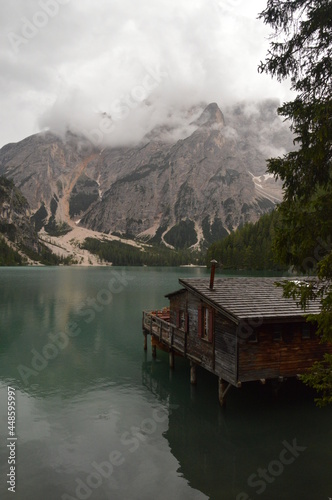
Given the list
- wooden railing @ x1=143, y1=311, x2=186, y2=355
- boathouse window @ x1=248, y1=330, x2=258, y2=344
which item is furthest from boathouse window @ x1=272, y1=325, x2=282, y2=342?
wooden railing @ x1=143, y1=311, x2=186, y2=355

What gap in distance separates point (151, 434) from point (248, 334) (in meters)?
7.51

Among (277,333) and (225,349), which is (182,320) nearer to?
(225,349)

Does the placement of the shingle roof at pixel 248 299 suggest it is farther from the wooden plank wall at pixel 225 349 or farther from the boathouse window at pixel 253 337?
the boathouse window at pixel 253 337

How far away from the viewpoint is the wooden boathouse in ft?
67.3

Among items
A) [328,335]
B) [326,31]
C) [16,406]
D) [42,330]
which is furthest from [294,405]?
[42,330]

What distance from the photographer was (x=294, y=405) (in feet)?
73.3

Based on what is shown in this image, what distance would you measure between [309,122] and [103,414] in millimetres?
19429

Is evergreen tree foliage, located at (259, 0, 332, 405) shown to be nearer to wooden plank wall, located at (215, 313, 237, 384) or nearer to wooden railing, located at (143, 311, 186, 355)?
wooden plank wall, located at (215, 313, 237, 384)

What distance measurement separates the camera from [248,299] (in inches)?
902

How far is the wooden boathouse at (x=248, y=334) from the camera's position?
20516 millimetres

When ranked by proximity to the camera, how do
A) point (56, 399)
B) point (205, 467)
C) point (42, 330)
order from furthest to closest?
point (42, 330) < point (56, 399) < point (205, 467)

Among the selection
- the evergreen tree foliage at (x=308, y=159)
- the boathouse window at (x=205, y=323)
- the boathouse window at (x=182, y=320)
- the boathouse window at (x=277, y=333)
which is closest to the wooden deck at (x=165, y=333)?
the boathouse window at (x=182, y=320)

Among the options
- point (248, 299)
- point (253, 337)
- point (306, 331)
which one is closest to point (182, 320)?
point (248, 299)

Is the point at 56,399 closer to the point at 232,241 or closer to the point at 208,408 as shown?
the point at 208,408
